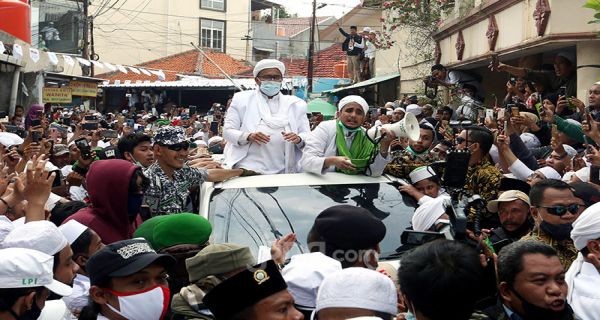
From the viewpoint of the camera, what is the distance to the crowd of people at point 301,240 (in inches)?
119

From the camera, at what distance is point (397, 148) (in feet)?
26.4

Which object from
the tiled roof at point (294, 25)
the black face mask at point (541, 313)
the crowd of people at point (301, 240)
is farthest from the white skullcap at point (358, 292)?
the tiled roof at point (294, 25)

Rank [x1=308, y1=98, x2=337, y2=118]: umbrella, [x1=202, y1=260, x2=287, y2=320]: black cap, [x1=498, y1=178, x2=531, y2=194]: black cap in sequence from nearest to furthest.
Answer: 1. [x1=202, y1=260, x2=287, y2=320]: black cap
2. [x1=498, y1=178, x2=531, y2=194]: black cap
3. [x1=308, y1=98, x2=337, y2=118]: umbrella

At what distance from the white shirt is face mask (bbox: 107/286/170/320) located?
187cm

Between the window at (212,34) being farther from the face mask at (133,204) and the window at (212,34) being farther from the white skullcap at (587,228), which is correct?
the white skullcap at (587,228)

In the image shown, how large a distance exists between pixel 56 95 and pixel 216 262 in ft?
77.3

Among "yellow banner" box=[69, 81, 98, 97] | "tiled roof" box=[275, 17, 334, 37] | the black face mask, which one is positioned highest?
"tiled roof" box=[275, 17, 334, 37]

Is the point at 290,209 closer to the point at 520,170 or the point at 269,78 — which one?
the point at 269,78

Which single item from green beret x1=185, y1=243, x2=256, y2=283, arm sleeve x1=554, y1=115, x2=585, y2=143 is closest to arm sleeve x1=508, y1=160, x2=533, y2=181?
arm sleeve x1=554, y1=115, x2=585, y2=143

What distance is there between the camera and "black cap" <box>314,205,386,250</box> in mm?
3865

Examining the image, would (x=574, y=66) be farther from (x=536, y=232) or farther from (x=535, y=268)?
(x=535, y=268)

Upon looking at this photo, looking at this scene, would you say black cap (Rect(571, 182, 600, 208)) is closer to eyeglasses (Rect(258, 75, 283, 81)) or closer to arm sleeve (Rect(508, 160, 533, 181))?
arm sleeve (Rect(508, 160, 533, 181))

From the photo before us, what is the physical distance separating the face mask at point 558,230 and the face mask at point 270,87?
3225mm

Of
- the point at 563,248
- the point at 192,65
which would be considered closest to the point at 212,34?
the point at 192,65
